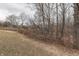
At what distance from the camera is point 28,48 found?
6.49 ft

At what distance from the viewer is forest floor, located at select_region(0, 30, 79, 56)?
1956 millimetres

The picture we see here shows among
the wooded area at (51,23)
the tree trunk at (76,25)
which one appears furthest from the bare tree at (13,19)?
the tree trunk at (76,25)

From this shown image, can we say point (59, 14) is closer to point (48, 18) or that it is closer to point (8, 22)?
point (48, 18)

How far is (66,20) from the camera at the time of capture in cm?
196

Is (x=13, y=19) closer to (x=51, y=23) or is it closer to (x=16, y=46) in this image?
(x=16, y=46)

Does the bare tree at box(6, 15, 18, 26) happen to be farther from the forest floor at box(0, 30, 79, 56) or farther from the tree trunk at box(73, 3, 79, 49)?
the tree trunk at box(73, 3, 79, 49)

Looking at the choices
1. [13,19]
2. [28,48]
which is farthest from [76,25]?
[13,19]

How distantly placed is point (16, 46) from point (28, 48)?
169 mm

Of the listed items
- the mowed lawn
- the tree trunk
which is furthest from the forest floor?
the tree trunk

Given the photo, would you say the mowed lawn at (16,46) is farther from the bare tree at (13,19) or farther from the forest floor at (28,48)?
the bare tree at (13,19)

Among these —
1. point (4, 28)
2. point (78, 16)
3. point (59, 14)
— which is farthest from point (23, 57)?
point (78, 16)

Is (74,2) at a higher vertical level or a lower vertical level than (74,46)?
higher

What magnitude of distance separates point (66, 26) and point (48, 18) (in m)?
0.27

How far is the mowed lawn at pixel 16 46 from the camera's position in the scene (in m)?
1.95
